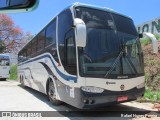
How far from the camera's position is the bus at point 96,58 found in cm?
686

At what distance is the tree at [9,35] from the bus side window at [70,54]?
110 feet

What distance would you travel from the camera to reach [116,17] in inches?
316

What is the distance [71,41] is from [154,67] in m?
6.50

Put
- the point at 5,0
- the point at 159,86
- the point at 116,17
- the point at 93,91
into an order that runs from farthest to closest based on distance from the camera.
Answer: the point at 159,86 → the point at 116,17 → the point at 93,91 → the point at 5,0

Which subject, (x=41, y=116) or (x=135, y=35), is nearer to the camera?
(x=41, y=116)

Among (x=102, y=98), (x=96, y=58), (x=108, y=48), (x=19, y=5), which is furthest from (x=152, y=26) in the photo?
(x=19, y=5)

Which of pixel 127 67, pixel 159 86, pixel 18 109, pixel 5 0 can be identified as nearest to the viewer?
pixel 5 0

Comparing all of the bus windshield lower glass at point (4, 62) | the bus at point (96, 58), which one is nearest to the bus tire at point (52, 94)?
the bus at point (96, 58)

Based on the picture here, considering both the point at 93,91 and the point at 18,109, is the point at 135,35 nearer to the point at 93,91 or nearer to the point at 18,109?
the point at 93,91

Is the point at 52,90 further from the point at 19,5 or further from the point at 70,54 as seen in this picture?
the point at 19,5

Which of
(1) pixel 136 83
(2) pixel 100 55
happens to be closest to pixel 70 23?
(2) pixel 100 55

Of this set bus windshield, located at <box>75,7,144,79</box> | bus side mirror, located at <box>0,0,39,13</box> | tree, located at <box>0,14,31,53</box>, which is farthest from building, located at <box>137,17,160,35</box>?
tree, located at <box>0,14,31,53</box>

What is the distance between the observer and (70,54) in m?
7.58

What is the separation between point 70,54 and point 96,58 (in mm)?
883
